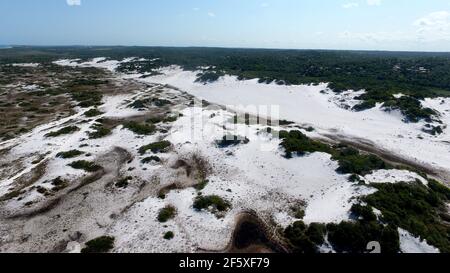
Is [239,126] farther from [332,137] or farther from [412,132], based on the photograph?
[412,132]

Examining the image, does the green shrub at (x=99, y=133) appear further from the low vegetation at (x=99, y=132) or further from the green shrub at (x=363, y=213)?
the green shrub at (x=363, y=213)

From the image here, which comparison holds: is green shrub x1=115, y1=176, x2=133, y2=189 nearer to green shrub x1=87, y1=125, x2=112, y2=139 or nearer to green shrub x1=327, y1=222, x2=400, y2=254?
green shrub x1=87, y1=125, x2=112, y2=139

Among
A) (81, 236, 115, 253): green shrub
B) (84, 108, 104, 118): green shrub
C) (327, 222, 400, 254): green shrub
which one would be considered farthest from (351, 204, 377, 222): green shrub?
(84, 108, 104, 118): green shrub

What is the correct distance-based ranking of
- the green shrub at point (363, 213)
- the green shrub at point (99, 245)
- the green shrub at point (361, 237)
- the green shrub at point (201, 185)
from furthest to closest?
1. the green shrub at point (201, 185)
2. the green shrub at point (363, 213)
3. the green shrub at point (99, 245)
4. the green shrub at point (361, 237)

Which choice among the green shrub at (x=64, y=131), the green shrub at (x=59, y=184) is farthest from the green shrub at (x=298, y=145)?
the green shrub at (x=64, y=131)

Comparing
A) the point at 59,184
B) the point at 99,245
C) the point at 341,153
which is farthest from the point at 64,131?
the point at 341,153

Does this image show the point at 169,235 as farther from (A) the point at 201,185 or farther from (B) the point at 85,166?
(B) the point at 85,166
